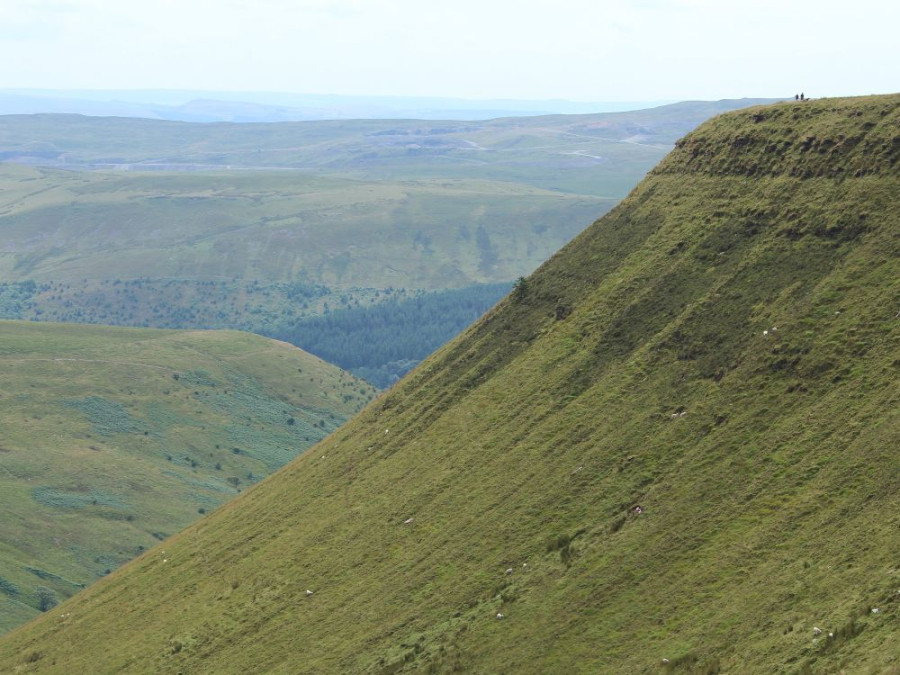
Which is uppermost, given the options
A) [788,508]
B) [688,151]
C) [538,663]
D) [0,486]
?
[688,151]

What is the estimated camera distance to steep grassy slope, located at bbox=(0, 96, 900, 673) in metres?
55.1

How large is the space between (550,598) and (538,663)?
5059 millimetres

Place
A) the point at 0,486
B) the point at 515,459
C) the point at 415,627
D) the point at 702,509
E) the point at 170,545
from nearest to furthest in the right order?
the point at 702,509, the point at 415,627, the point at 515,459, the point at 170,545, the point at 0,486

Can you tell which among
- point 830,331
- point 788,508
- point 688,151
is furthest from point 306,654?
point 688,151

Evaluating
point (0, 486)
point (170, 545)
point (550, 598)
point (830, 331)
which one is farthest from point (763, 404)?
point (0, 486)

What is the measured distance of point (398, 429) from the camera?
318ft

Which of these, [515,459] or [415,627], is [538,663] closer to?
[415,627]

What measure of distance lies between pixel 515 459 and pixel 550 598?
1779cm

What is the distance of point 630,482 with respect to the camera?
224ft

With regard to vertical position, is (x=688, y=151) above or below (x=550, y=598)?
above

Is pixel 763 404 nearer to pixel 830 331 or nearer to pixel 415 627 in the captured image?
pixel 830 331

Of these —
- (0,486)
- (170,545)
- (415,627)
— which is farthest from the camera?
(0,486)

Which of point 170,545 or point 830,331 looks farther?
point 170,545

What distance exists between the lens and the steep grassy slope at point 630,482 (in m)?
55.1
